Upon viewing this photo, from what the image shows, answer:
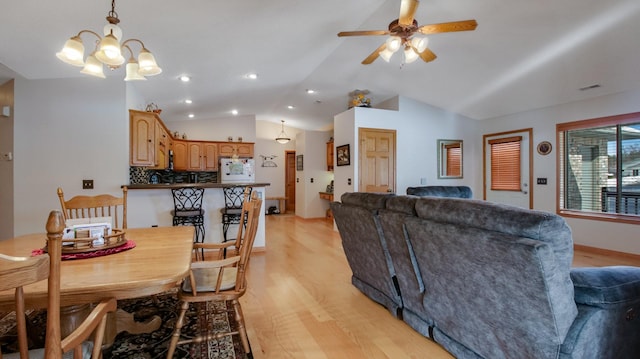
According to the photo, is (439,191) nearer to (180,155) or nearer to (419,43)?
(419,43)

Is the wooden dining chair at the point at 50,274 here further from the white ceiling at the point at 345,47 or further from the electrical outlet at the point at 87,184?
the electrical outlet at the point at 87,184

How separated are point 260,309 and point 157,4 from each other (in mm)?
2667

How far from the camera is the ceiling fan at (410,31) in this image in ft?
8.31

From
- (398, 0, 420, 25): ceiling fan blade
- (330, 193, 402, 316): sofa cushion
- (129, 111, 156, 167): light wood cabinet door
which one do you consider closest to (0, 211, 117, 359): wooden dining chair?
(330, 193, 402, 316): sofa cushion

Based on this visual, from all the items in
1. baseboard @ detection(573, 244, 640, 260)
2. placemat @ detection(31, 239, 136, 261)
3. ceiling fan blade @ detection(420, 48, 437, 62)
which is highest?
ceiling fan blade @ detection(420, 48, 437, 62)

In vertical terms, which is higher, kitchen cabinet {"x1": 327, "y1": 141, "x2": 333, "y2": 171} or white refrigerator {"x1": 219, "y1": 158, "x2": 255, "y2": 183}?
kitchen cabinet {"x1": 327, "y1": 141, "x2": 333, "y2": 171}

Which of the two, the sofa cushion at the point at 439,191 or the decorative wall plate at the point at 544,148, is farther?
the decorative wall plate at the point at 544,148

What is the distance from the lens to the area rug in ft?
6.24

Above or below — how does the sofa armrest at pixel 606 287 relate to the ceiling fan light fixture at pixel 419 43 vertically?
below

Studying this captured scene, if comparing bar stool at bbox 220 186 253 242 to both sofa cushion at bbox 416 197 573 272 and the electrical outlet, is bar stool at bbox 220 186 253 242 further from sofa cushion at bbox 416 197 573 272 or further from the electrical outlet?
sofa cushion at bbox 416 197 573 272

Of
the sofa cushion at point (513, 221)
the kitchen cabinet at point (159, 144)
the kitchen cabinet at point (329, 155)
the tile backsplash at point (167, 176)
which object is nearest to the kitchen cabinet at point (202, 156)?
the tile backsplash at point (167, 176)

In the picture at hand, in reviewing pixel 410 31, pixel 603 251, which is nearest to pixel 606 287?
pixel 410 31

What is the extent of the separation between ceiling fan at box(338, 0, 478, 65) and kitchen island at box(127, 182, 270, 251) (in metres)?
2.45

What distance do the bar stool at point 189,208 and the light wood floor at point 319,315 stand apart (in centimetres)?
92
